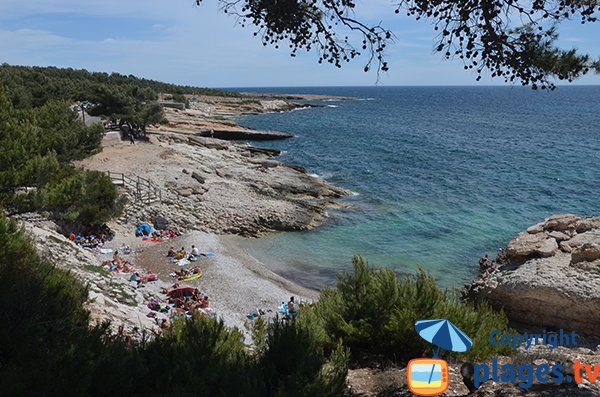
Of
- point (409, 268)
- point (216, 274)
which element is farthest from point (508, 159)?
point (216, 274)

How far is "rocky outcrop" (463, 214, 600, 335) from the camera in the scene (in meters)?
14.0

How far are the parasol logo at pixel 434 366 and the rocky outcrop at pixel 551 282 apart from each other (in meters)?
9.70

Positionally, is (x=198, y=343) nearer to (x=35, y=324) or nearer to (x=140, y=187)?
(x=35, y=324)

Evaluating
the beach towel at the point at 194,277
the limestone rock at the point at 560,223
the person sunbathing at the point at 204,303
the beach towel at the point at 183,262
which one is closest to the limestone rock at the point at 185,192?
the beach towel at the point at 183,262

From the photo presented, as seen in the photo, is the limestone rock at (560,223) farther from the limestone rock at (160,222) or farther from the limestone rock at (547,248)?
the limestone rock at (160,222)

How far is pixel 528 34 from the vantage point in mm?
6473

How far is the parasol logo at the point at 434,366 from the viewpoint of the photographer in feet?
19.6

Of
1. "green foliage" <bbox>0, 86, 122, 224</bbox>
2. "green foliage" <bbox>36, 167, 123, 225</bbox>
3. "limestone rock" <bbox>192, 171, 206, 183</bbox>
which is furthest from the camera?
"limestone rock" <bbox>192, 171, 206, 183</bbox>

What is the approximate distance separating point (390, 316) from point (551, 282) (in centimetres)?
915

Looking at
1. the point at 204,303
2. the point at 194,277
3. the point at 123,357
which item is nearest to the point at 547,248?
the point at 204,303

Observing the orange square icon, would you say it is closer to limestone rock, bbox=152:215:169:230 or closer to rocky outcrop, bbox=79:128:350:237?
rocky outcrop, bbox=79:128:350:237

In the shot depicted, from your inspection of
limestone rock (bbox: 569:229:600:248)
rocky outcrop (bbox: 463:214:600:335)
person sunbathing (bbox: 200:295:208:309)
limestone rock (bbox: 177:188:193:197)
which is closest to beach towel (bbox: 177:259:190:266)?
person sunbathing (bbox: 200:295:208:309)

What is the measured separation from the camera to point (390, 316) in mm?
8125

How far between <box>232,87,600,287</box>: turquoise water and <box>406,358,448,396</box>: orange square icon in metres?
13.2
